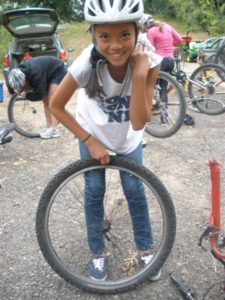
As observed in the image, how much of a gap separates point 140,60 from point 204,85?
4400 millimetres

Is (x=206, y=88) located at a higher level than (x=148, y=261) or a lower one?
lower

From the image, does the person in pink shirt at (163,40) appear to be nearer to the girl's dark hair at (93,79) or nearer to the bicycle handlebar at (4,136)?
the bicycle handlebar at (4,136)

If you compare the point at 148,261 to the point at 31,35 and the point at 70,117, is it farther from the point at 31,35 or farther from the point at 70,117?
the point at 31,35

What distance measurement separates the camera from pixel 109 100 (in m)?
2.27

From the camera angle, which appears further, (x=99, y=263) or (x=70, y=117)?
(x=99, y=263)

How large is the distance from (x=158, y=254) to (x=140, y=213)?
0.86ft

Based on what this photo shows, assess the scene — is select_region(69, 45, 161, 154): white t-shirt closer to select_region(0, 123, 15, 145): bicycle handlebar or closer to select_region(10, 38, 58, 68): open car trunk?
select_region(0, 123, 15, 145): bicycle handlebar

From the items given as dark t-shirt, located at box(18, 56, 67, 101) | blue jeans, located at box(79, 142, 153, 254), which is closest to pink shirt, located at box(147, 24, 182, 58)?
dark t-shirt, located at box(18, 56, 67, 101)

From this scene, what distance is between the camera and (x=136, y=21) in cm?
203

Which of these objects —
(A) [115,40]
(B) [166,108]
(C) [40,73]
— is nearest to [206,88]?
(B) [166,108]

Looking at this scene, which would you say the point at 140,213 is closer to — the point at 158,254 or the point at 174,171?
the point at 158,254

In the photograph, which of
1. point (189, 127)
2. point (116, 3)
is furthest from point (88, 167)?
point (189, 127)

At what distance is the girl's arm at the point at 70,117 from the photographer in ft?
7.05

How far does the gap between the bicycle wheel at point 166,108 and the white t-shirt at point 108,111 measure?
2862 mm
